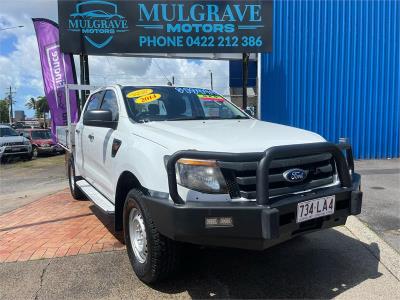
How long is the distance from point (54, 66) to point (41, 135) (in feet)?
42.5

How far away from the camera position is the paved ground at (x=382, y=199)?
521cm

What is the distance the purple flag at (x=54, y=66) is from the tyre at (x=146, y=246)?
26.9ft

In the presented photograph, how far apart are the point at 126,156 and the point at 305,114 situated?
835cm

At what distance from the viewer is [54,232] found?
5477 mm

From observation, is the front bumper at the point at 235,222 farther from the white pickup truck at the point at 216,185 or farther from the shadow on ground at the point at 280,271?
the shadow on ground at the point at 280,271

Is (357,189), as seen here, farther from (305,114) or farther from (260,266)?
(305,114)

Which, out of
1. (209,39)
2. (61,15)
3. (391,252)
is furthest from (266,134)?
(61,15)

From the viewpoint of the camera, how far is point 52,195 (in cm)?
816

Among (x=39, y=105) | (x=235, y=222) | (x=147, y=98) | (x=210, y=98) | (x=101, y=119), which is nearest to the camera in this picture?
(x=235, y=222)

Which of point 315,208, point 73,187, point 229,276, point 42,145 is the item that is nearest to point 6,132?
point 42,145

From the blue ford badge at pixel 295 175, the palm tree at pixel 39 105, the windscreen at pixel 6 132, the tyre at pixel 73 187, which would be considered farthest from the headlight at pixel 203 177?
the palm tree at pixel 39 105

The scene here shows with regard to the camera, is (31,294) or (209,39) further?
(209,39)

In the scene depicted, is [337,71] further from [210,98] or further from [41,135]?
[41,135]

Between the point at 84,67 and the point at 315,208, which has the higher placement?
the point at 84,67
